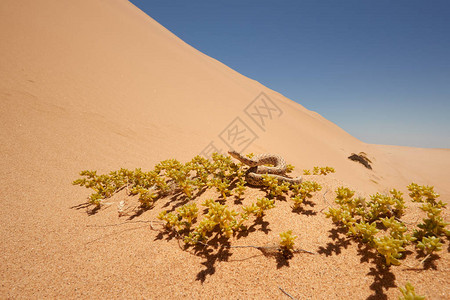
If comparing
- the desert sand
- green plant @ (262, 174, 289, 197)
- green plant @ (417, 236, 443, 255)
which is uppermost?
green plant @ (417, 236, 443, 255)

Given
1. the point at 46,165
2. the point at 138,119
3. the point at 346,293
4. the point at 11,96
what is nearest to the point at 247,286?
the point at 346,293

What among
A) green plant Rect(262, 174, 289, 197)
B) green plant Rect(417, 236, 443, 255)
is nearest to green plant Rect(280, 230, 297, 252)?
green plant Rect(262, 174, 289, 197)

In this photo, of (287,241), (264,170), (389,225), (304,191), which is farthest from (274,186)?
(389,225)

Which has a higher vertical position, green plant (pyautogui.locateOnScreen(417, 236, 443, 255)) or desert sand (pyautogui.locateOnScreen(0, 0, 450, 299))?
green plant (pyautogui.locateOnScreen(417, 236, 443, 255))

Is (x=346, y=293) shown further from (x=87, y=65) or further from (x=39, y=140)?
(x=87, y=65)

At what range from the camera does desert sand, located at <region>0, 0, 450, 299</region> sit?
1.49 metres

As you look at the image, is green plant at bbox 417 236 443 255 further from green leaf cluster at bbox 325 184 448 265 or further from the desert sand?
the desert sand

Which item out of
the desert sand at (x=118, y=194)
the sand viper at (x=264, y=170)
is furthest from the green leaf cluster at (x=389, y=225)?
the sand viper at (x=264, y=170)

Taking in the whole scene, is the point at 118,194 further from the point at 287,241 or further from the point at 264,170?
the point at 287,241

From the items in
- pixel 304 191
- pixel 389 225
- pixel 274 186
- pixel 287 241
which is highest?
pixel 389 225

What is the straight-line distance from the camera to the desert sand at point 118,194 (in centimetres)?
149

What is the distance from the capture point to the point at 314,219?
85.4 inches

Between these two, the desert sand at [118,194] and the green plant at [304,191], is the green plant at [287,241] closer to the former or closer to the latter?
the desert sand at [118,194]

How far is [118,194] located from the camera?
10.2ft
